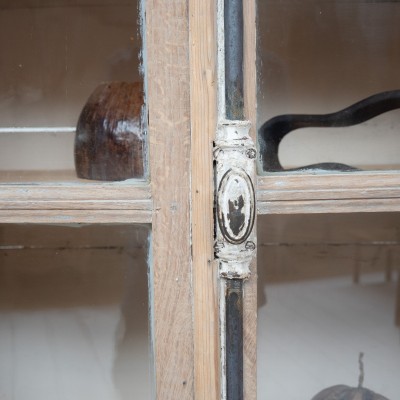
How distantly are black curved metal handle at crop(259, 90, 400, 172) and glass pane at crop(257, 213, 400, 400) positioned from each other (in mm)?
80

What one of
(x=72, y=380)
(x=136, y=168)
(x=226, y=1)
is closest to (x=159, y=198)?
(x=136, y=168)

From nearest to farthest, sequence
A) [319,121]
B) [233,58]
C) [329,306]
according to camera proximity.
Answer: [233,58] < [319,121] < [329,306]

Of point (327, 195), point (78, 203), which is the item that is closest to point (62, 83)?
point (78, 203)

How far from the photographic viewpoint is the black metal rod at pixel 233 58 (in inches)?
15.7

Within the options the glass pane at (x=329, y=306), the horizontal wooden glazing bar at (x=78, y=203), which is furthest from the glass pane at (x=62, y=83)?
the glass pane at (x=329, y=306)

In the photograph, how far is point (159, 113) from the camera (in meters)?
0.41

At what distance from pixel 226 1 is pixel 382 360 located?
367 mm

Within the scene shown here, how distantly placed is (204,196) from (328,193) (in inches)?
3.4

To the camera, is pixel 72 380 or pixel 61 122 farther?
pixel 72 380

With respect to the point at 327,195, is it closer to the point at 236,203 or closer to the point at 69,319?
the point at 236,203

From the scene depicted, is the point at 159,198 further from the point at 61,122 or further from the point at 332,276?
the point at 332,276

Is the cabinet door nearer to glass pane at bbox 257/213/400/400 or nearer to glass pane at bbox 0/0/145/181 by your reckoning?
glass pane at bbox 257/213/400/400

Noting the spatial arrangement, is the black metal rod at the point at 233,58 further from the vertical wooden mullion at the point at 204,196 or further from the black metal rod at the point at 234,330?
the black metal rod at the point at 234,330

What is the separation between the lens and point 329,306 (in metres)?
0.64
